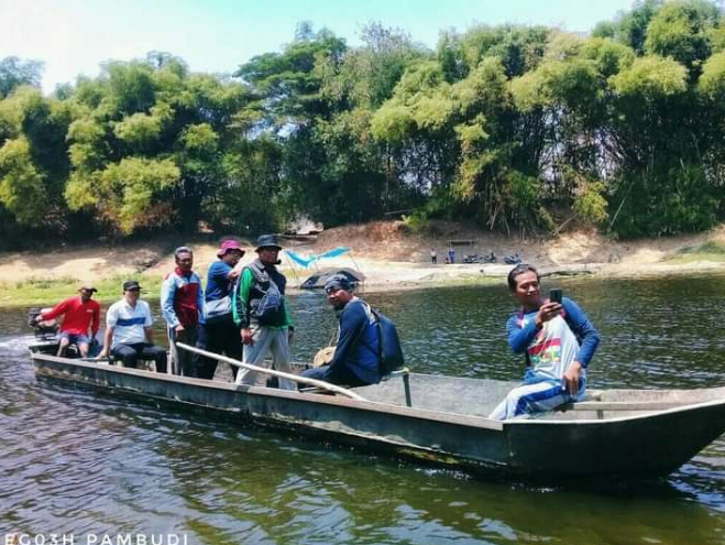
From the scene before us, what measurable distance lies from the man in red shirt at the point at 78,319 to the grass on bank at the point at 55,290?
54.4ft

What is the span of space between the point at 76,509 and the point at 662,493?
17.5 feet

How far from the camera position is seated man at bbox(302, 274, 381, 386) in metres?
7.63

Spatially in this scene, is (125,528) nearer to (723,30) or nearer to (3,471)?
(3,471)

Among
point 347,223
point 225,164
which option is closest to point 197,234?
point 225,164

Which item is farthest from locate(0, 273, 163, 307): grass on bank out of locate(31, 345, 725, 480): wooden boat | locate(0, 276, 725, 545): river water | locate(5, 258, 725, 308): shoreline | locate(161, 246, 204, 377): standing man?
locate(31, 345, 725, 480): wooden boat

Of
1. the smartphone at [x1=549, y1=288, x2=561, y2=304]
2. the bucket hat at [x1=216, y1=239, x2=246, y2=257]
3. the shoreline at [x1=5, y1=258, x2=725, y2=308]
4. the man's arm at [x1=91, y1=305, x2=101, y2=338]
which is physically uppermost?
the bucket hat at [x1=216, y1=239, x2=246, y2=257]

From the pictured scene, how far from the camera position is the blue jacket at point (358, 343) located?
25.1ft

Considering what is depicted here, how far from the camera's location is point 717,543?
16.9 feet

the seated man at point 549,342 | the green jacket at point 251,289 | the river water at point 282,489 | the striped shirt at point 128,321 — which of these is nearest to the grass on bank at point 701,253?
the river water at point 282,489

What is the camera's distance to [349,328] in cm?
768

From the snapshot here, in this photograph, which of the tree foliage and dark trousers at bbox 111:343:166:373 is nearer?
dark trousers at bbox 111:343:166:373

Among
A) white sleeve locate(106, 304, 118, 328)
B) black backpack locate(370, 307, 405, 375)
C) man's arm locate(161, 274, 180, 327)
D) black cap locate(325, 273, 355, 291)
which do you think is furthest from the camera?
white sleeve locate(106, 304, 118, 328)

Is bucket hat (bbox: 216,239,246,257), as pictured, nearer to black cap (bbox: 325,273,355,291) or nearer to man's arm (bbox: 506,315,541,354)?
black cap (bbox: 325,273,355,291)

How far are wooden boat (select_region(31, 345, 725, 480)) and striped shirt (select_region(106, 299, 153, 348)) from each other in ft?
7.50
